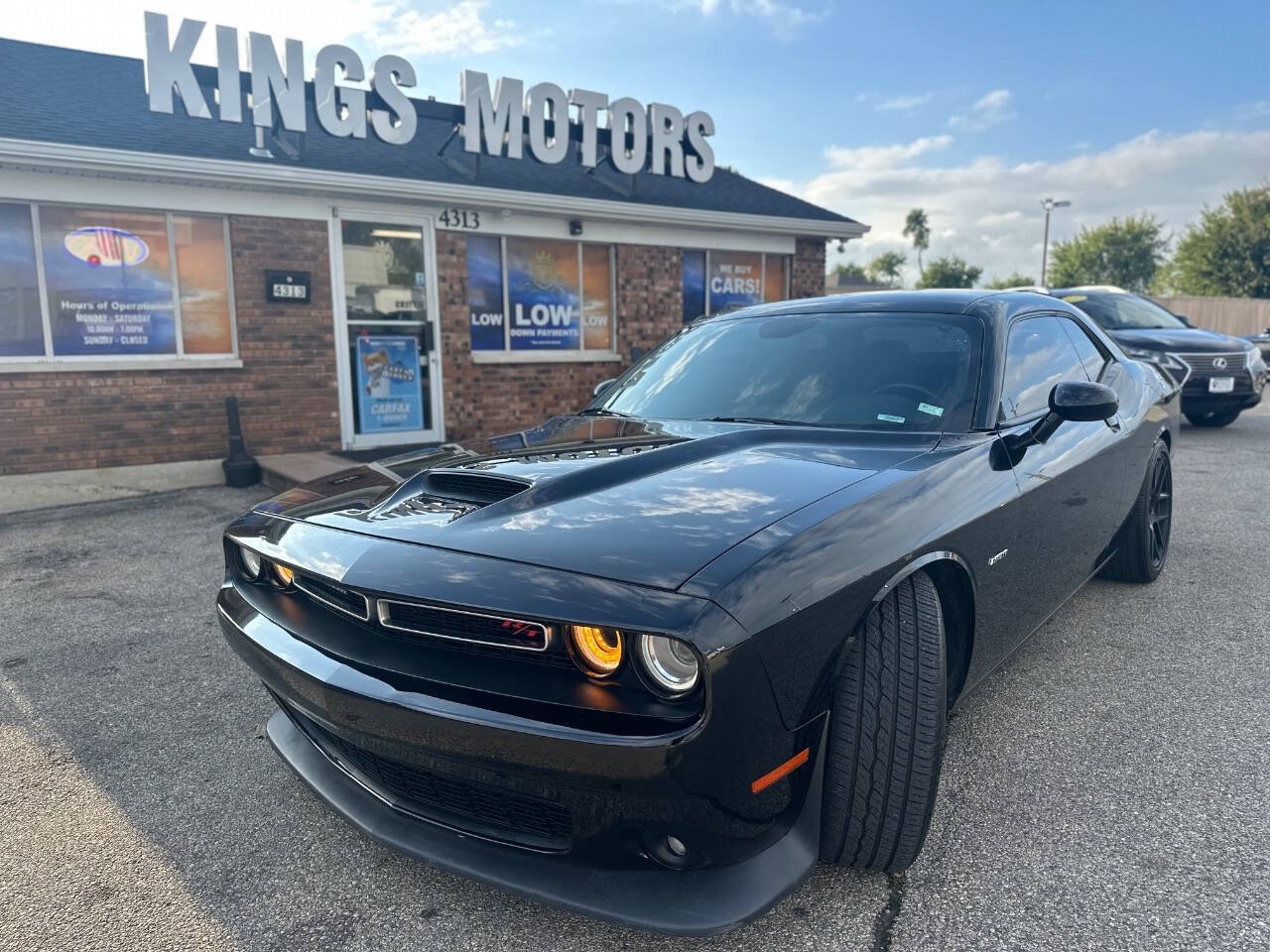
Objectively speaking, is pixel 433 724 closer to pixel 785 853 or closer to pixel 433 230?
pixel 785 853

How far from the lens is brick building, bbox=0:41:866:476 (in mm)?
7336

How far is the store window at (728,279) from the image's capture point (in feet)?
36.9

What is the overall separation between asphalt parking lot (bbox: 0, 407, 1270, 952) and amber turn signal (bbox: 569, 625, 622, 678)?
69 centimetres

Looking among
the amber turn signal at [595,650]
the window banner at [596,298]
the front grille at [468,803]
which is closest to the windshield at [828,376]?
the amber turn signal at [595,650]

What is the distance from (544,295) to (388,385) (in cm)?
222

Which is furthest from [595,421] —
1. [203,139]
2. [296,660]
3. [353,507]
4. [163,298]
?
[203,139]

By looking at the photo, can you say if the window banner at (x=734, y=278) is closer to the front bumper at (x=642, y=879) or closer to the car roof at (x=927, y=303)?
the car roof at (x=927, y=303)

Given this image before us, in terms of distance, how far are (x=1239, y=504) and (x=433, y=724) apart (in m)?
6.61

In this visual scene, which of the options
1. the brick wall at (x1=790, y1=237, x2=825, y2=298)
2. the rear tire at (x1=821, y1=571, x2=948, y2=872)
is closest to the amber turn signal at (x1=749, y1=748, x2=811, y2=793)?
the rear tire at (x1=821, y1=571, x2=948, y2=872)

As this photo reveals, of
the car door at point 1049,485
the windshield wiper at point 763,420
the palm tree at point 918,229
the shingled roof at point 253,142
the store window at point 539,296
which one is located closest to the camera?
the car door at point 1049,485

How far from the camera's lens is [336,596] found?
80.3 inches

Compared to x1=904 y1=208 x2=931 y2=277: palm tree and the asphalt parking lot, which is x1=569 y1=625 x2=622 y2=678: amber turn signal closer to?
the asphalt parking lot

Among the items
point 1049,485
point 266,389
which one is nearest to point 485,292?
point 266,389

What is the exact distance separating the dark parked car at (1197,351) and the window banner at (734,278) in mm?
3835
